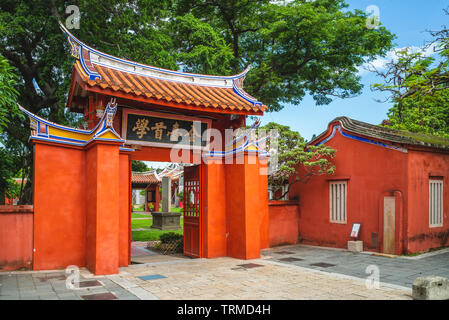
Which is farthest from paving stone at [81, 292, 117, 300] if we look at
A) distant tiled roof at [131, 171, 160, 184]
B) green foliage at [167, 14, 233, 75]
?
distant tiled roof at [131, 171, 160, 184]

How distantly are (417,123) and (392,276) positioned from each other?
14.5 m

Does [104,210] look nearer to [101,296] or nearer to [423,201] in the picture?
[101,296]

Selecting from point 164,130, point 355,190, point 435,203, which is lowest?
point 435,203

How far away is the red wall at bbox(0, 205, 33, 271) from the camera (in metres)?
Result: 6.79

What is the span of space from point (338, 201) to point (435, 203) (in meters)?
2.65

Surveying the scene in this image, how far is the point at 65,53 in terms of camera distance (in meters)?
11.4

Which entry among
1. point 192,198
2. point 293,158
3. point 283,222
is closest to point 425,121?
point 293,158

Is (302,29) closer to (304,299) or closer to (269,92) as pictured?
(269,92)

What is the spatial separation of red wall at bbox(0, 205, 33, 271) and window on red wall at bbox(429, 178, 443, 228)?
10.1 meters

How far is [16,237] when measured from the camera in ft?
→ 22.5

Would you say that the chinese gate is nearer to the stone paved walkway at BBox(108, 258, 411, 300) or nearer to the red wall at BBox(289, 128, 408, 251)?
the stone paved walkway at BBox(108, 258, 411, 300)

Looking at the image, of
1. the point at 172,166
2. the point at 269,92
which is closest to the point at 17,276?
the point at 269,92

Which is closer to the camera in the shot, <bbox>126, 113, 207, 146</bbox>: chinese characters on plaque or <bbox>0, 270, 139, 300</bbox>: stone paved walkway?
<bbox>0, 270, 139, 300</bbox>: stone paved walkway

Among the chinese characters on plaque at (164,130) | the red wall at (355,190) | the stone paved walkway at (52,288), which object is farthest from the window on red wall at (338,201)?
the stone paved walkway at (52,288)
